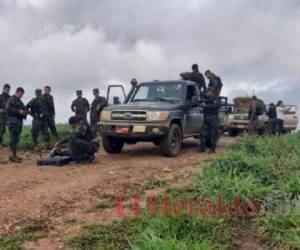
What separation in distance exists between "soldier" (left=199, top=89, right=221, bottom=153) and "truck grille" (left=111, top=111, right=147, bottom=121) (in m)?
1.63

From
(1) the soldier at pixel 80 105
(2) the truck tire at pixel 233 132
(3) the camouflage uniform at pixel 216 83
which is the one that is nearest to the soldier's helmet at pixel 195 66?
(3) the camouflage uniform at pixel 216 83

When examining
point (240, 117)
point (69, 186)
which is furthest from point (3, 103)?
point (240, 117)

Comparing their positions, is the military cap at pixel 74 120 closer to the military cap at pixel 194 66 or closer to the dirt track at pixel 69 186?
the dirt track at pixel 69 186

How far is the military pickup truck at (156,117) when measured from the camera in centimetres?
983

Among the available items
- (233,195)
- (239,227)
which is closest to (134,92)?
(233,195)

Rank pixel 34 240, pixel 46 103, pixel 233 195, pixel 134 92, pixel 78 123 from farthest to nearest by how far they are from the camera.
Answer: pixel 46 103
pixel 134 92
pixel 78 123
pixel 233 195
pixel 34 240

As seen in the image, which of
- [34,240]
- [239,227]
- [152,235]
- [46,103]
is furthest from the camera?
[46,103]

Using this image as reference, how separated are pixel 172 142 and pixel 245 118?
9478 mm

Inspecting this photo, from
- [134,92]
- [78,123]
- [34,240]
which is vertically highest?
[134,92]

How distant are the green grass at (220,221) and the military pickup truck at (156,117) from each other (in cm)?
290

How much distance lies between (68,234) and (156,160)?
5097mm

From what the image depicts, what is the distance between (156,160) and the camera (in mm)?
9750

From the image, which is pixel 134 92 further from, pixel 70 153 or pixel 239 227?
pixel 239 227

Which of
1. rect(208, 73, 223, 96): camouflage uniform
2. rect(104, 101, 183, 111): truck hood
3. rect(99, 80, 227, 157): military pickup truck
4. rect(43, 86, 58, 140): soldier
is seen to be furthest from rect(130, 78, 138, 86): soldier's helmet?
rect(104, 101, 183, 111): truck hood
